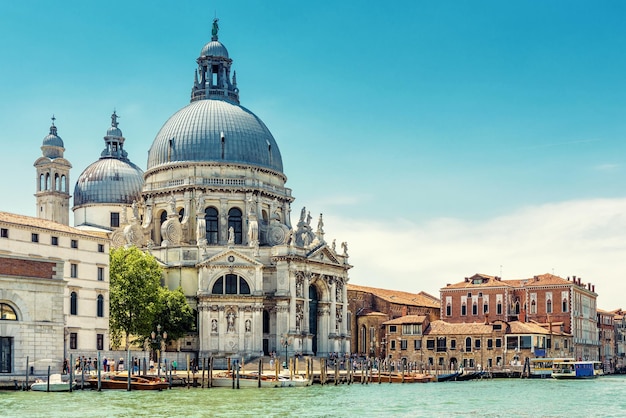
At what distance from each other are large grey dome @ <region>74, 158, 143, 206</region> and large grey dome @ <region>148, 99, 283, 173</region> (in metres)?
4.00

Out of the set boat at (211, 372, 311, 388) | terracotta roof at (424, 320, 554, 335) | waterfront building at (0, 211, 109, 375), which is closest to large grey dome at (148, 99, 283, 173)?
terracotta roof at (424, 320, 554, 335)

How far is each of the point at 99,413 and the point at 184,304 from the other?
104ft

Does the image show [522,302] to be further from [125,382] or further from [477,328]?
[125,382]

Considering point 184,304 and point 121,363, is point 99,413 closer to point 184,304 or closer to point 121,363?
point 121,363

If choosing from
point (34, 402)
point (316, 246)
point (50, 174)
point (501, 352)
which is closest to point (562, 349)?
point (501, 352)

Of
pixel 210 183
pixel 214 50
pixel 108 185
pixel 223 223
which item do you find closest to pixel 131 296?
pixel 223 223

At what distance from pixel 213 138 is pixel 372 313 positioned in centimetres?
2166

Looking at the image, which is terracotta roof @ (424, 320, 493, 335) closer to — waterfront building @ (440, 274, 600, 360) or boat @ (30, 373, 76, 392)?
waterfront building @ (440, 274, 600, 360)

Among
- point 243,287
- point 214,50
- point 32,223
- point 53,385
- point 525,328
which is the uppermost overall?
point 214,50

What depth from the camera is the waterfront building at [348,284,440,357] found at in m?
88.1

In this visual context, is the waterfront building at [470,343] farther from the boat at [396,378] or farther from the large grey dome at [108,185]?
the large grey dome at [108,185]

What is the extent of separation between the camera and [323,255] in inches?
2953

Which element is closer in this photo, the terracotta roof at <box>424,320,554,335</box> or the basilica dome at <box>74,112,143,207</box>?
the basilica dome at <box>74,112,143,207</box>

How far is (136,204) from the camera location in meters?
76.8
